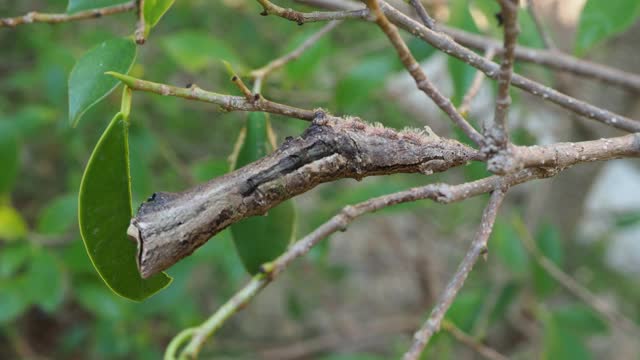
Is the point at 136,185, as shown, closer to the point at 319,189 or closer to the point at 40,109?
the point at 40,109

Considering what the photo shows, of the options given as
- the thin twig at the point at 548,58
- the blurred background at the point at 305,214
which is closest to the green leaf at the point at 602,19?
the thin twig at the point at 548,58

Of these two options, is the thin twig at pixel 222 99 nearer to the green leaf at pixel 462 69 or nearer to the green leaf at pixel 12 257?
the green leaf at pixel 462 69

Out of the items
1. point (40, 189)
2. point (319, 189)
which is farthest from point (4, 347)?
point (319, 189)

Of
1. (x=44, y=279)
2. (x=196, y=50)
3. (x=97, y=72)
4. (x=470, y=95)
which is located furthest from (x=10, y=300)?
(x=470, y=95)

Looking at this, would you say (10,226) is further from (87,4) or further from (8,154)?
(87,4)

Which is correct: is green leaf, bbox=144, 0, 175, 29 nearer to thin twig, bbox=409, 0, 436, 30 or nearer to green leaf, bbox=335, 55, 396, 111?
thin twig, bbox=409, 0, 436, 30

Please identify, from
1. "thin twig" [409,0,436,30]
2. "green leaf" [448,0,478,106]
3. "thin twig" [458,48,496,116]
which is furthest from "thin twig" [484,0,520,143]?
"green leaf" [448,0,478,106]
